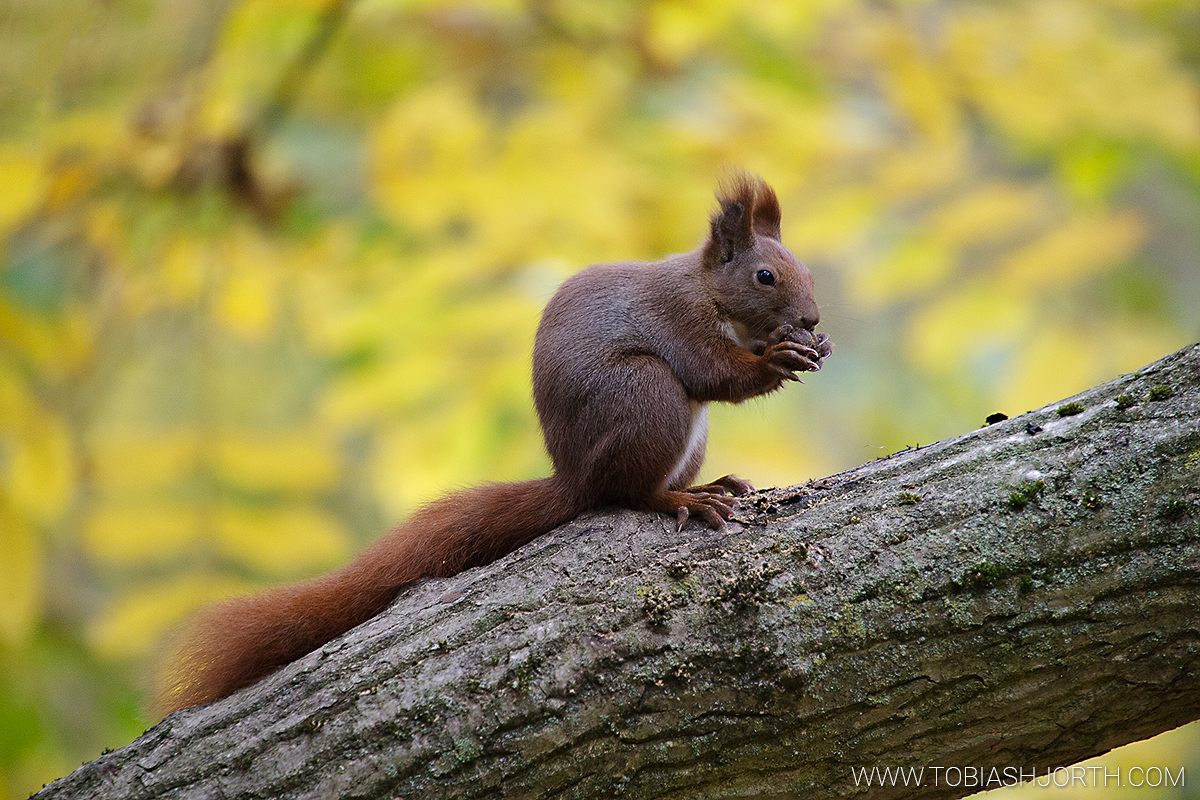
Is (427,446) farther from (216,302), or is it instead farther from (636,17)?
(636,17)

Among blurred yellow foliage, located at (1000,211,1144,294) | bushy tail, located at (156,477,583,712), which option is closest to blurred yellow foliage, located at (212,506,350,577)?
bushy tail, located at (156,477,583,712)

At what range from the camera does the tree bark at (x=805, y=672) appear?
4.82 ft

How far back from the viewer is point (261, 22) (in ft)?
11.1

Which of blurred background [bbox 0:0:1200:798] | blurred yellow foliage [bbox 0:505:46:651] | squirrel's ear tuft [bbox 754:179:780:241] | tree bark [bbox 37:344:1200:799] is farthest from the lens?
blurred background [bbox 0:0:1200:798]

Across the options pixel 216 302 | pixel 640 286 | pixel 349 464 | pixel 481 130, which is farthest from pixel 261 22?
pixel 640 286

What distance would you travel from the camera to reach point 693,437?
2.12 meters

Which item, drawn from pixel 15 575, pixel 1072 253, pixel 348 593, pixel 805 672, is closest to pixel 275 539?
pixel 15 575

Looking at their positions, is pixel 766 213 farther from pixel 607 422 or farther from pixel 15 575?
pixel 15 575

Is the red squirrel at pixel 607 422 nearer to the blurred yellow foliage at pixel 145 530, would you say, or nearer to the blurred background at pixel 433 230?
the blurred background at pixel 433 230

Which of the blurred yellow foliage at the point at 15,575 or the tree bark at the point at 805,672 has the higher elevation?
the blurred yellow foliage at the point at 15,575

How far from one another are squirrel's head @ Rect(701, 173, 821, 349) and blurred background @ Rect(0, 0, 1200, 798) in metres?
1.15

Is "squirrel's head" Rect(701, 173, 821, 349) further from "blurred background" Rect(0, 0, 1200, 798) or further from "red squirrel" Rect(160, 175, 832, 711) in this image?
"blurred background" Rect(0, 0, 1200, 798)

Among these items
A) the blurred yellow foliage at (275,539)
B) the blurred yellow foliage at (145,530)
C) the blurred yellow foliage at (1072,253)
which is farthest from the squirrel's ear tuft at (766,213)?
the blurred yellow foliage at (145,530)

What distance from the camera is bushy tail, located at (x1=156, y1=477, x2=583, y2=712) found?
182cm
